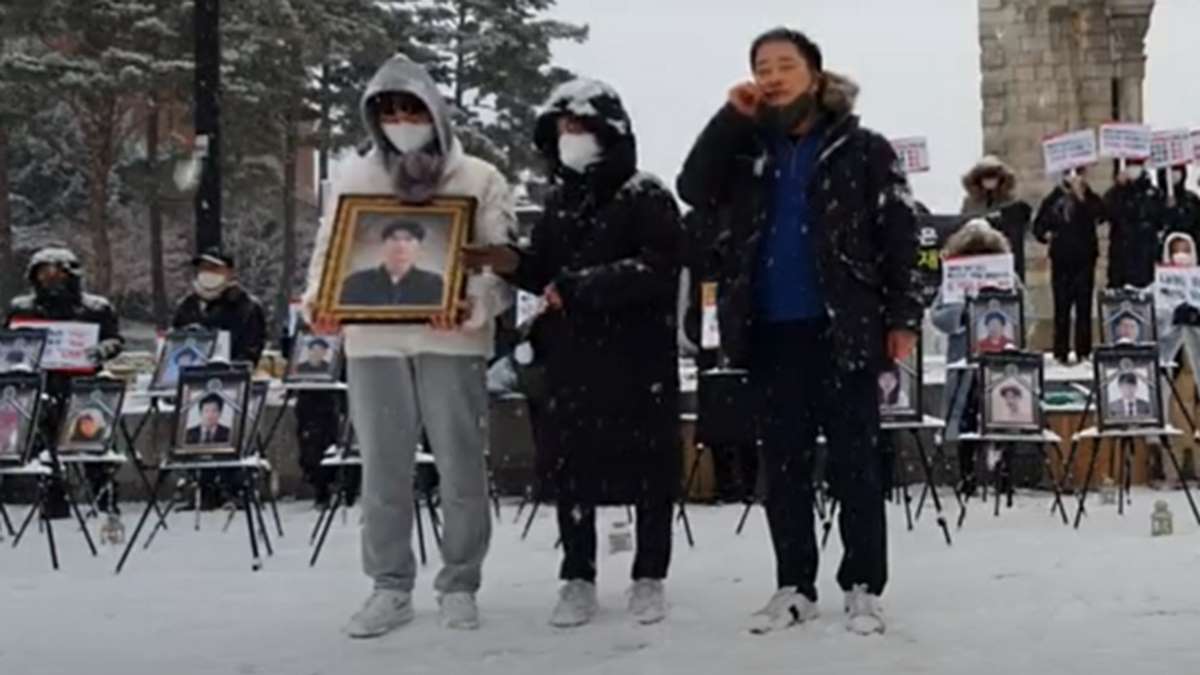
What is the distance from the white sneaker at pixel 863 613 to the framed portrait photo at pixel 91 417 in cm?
526

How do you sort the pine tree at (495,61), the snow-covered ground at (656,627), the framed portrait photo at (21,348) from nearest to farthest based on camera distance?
the snow-covered ground at (656,627) < the framed portrait photo at (21,348) < the pine tree at (495,61)

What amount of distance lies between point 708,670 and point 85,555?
4.64 m

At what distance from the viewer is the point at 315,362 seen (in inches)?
464

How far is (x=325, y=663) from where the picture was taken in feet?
20.8

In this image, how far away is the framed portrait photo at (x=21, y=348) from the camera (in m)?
11.1

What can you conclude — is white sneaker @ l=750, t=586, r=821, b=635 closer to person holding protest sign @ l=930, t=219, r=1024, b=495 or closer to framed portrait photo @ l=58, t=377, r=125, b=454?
person holding protest sign @ l=930, t=219, r=1024, b=495

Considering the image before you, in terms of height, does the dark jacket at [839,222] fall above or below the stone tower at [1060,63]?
below

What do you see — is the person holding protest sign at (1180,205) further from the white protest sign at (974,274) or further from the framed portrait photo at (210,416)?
the framed portrait photo at (210,416)

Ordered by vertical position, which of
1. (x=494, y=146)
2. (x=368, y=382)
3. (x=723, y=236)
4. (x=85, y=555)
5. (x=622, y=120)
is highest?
(x=494, y=146)

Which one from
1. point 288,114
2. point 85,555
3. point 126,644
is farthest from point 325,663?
point 288,114

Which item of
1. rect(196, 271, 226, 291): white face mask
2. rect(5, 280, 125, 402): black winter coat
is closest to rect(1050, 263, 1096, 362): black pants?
rect(196, 271, 226, 291): white face mask

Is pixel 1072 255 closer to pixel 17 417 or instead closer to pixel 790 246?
pixel 17 417

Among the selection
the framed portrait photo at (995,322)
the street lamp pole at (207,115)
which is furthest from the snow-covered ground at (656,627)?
the street lamp pole at (207,115)

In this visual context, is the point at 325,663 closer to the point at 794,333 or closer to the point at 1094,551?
the point at 794,333
